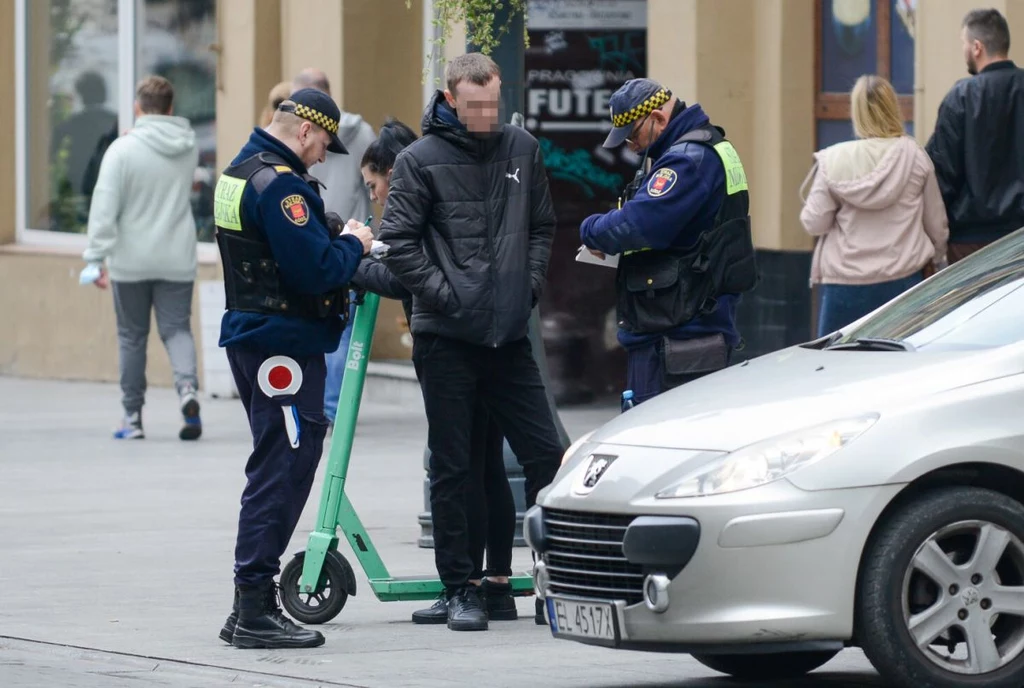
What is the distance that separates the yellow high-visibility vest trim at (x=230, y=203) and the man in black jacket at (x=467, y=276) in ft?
1.68

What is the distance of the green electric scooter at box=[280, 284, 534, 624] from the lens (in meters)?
7.71

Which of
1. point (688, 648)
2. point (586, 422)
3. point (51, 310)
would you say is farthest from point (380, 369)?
point (688, 648)

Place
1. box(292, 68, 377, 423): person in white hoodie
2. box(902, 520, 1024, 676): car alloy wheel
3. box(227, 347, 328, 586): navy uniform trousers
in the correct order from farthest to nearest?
box(292, 68, 377, 423): person in white hoodie < box(227, 347, 328, 586): navy uniform trousers < box(902, 520, 1024, 676): car alloy wheel

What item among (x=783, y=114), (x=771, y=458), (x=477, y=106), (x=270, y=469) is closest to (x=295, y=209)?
(x=477, y=106)

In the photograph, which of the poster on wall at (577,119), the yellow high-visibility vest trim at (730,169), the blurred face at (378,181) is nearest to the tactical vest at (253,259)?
the blurred face at (378,181)

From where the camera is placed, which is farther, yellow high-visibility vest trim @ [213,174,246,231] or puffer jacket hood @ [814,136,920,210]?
puffer jacket hood @ [814,136,920,210]

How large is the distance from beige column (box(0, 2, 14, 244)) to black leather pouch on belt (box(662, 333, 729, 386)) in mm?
11242

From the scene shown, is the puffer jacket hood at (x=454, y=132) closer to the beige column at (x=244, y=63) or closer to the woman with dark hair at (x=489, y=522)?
the woman with dark hair at (x=489, y=522)

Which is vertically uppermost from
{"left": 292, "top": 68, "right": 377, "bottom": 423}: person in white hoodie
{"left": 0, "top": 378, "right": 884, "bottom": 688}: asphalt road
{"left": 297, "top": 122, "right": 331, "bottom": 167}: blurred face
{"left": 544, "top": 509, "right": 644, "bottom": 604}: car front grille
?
{"left": 297, "top": 122, "right": 331, "bottom": 167}: blurred face

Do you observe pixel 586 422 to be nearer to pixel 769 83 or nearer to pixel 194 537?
pixel 769 83

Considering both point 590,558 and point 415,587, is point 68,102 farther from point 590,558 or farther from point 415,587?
point 590,558

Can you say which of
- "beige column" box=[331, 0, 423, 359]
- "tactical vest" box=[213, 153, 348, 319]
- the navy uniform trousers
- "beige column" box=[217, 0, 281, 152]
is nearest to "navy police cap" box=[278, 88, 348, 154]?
"tactical vest" box=[213, 153, 348, 319]

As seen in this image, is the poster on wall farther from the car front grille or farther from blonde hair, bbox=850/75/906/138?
the car front grille

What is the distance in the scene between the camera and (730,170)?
765 centimetres
